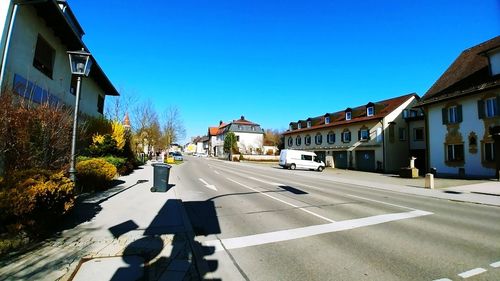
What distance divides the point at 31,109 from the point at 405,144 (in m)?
36.5

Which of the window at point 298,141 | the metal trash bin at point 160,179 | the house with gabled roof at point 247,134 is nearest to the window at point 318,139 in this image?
the window at point 298,141

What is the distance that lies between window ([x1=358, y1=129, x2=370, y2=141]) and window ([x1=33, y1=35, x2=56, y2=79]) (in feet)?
109

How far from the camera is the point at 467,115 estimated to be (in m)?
22.4

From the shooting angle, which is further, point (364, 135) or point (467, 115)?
point (364, 135)

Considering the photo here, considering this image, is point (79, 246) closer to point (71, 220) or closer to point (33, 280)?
point (33, 280)

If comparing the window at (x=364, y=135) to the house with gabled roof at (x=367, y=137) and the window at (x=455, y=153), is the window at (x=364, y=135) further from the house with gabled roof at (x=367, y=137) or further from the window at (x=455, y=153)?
the window at (x=455, y=153)

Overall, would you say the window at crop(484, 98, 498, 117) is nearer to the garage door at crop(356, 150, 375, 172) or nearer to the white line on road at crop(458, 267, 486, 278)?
the garage door at crop(356, 150, 375, 172)

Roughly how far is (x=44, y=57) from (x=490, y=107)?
27.7m

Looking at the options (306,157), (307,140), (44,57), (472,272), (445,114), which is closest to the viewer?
(472,272)

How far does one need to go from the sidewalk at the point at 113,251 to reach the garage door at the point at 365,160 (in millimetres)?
31532

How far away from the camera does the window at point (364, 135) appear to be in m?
35.6

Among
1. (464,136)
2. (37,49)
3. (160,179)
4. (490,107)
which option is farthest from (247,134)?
(37,49)

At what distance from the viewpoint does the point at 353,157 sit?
3778 centimetres

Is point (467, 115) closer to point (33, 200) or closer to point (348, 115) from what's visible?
point (348, 115)
